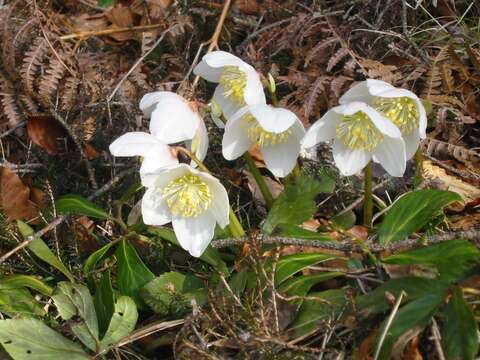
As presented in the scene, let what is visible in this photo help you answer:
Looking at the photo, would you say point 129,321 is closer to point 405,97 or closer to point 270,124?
point 270,124

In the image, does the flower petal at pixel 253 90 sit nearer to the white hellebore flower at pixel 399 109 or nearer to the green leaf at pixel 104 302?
the white hellebore flower at pixel 399 109

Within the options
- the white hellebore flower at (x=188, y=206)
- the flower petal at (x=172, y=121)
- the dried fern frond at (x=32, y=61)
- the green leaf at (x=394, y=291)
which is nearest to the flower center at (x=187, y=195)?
the white hellebore flower at (x=188, y=206)

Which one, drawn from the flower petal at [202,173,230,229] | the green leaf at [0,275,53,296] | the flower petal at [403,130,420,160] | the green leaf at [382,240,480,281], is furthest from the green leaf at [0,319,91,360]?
the flower petal at [403,130,420,160]

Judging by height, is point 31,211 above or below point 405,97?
below

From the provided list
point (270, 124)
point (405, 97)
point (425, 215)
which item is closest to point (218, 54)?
point (270, 124)

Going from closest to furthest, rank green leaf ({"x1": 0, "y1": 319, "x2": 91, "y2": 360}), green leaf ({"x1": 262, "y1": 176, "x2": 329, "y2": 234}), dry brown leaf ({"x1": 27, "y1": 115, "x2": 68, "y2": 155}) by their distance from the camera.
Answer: green leaf ({"x1": 0, "y1": 319, "x2": 91, "y2": 360}) → green leaf ({"x1": 262, "y1": 176, "x2": 329, "y2": 234}) → dry brown leaf ({"x1": 27, "y1": 115, "x2": 68, "y2": 155})

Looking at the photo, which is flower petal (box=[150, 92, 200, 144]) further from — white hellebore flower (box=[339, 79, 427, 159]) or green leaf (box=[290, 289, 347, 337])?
green leaf (box=[290, 289, 347, 337])

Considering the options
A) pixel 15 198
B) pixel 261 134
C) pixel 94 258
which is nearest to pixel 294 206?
pixel 261 134
